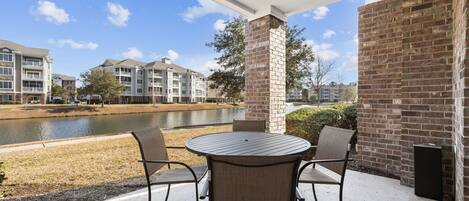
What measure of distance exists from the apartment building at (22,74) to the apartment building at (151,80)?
938 centimetres

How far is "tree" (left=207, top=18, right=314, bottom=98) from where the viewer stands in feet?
32.7

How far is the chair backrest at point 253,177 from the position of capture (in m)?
1.12

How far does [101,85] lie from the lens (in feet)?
101

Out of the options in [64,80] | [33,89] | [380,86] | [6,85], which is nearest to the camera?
[380,86]

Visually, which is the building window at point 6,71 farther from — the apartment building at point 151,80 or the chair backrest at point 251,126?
the chair backrest at point 251,126

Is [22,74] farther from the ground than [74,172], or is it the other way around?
[22,74]

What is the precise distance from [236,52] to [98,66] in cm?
4207

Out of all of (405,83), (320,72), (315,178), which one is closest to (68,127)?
(320,72)

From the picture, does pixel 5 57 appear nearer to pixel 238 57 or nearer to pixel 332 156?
pixel 238 57

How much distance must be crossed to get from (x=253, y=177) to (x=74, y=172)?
12.9ft

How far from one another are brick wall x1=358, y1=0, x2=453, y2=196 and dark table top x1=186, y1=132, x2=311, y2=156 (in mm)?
1479

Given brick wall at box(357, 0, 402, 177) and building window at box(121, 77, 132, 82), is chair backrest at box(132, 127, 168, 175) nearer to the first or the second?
brick wall at box(357, 0, 402, 177)

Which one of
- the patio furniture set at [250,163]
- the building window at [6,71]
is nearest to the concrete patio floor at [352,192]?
the patio furniture set at [250,163]

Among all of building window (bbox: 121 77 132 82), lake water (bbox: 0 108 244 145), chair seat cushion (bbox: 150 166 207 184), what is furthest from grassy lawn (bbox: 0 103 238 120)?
chair seat cushion (bbox: 150 166 207 184)
